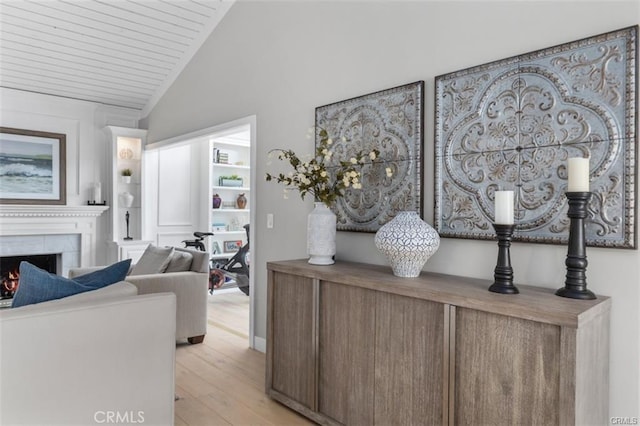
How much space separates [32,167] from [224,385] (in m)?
3.82

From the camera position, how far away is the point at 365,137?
2713 mm

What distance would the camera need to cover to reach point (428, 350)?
1854 mm

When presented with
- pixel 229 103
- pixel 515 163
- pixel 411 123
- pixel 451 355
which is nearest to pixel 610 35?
pixel 515 163

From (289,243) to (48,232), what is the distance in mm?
3373

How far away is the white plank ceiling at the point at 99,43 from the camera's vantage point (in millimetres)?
3918

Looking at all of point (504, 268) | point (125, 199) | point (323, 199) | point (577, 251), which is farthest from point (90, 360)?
point (125, 199)

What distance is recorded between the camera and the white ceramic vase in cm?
256

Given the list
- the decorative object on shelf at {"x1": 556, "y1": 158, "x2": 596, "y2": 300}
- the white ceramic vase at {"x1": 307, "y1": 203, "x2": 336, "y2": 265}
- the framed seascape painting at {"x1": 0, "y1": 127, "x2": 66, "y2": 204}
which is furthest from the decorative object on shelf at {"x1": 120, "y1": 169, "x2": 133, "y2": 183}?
the decorative object on shelf at {"x1": 556, "y1": 158, "x2": 596, "y2": 300}

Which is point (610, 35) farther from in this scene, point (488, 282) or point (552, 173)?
point (488, 282)

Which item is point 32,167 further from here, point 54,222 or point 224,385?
point 224,385

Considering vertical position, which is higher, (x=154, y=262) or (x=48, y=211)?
(x=48, y=211)

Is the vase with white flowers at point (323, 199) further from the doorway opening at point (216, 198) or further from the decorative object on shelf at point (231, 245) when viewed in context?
the decorative object on shelf at point (231, 245)

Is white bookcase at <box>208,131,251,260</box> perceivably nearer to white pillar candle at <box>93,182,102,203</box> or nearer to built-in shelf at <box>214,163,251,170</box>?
built-in shelf at <box>214,163,251,170</box>

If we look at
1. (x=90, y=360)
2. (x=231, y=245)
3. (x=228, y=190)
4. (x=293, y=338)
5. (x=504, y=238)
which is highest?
(x=228, y=190)
